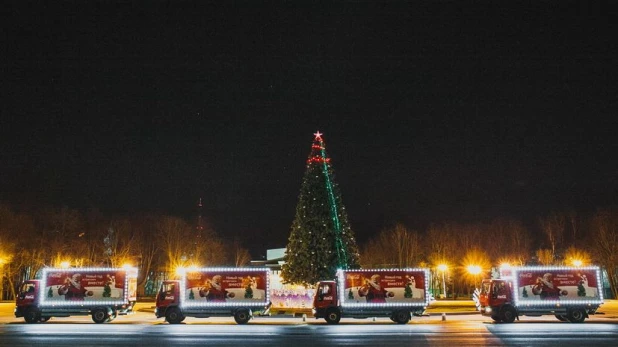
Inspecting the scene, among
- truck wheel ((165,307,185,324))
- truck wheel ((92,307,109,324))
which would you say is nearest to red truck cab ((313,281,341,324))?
truck wheel ((165,307,185,324))

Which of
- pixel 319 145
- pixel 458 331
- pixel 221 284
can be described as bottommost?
pixel 458 331

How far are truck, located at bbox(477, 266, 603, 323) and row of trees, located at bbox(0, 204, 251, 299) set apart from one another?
48982mm

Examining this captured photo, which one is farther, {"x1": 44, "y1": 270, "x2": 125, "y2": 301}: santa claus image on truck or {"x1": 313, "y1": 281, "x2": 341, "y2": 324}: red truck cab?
{"x1": 44, "y1": 270, "x2": 125, "y2": 301}: santa claus image on truck

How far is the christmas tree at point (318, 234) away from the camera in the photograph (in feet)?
142

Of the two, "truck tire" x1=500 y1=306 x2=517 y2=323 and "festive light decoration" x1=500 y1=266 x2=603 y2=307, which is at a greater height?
"festive light decoration" x1=500 y1=266 x2=603 y2=307

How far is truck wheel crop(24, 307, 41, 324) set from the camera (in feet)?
111

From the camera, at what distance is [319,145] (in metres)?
46.4

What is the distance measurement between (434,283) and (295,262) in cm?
3977

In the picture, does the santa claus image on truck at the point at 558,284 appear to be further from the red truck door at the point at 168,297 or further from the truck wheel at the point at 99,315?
the truck wheel at the point at 99,315

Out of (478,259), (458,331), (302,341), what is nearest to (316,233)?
(458,331)

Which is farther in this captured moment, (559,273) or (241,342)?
(559,273)

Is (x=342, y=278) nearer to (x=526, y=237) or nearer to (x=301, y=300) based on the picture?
(x=301, y=300)

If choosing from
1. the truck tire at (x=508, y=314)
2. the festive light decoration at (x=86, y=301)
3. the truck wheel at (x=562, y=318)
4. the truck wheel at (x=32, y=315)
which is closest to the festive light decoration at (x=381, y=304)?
the truck tire at (x=508, y=314)

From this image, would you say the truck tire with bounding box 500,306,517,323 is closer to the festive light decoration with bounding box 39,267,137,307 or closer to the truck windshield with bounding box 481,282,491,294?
the truck windshield with bounding box 481,282,491,294
